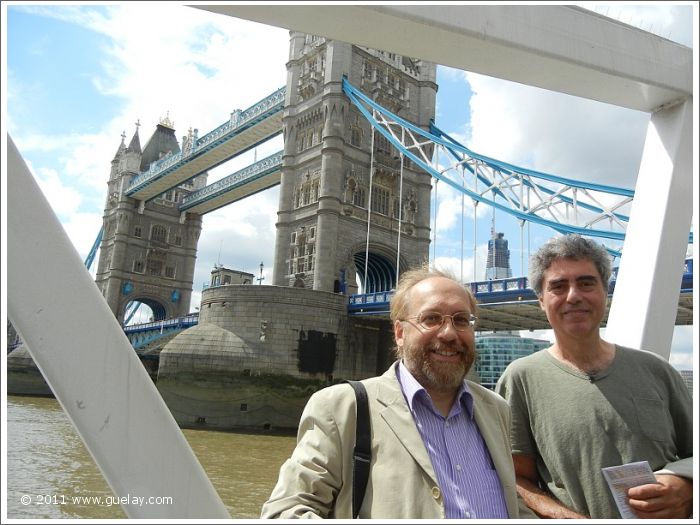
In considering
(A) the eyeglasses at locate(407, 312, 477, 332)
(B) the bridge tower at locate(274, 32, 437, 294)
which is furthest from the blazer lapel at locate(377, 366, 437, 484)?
(B) the bridge tower at locate(274, 32, 437, 294)

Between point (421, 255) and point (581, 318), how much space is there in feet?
76.8

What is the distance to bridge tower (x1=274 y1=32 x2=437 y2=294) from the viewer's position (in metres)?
21.9

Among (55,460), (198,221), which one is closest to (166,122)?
(198,221)

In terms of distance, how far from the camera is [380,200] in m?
24.3

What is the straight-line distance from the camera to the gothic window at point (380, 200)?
24.1 m

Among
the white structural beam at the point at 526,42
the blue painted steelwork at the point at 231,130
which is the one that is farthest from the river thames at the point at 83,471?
the blue painted steelwork at the point at 231,130

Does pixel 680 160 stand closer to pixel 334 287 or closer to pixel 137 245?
pixel 334 287

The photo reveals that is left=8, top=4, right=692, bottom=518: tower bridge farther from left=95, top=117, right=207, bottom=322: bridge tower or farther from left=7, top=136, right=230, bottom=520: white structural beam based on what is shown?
left=95, top=117, right=207, bottom=322: bridge tower

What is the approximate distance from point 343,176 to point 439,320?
21.6 meters

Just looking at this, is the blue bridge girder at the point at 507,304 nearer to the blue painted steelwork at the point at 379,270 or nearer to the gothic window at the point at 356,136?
the blue painted steelwork at the point at 379,270

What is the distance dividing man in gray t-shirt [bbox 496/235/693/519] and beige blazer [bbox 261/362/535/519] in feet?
0.60

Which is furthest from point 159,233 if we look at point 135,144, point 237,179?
point 237,179

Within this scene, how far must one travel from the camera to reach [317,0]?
1175 mm

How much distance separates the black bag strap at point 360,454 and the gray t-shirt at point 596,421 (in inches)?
19.5
